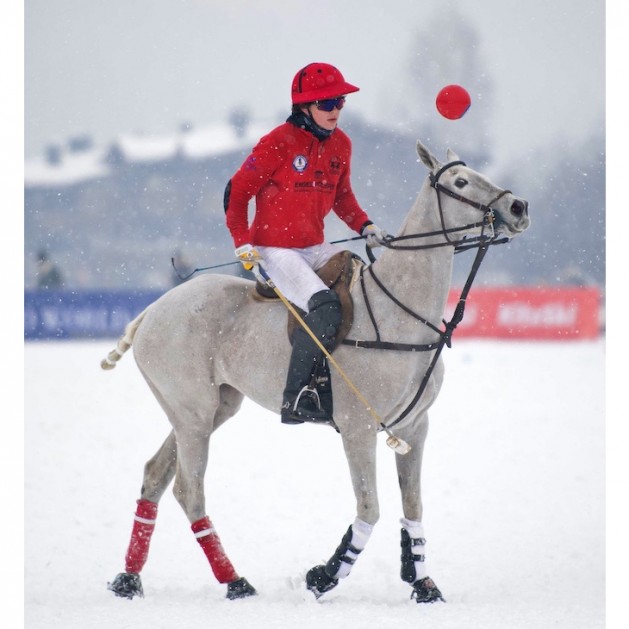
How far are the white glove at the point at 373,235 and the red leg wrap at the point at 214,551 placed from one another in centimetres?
193

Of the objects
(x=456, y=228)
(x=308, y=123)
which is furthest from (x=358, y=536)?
(x=308, y=123)

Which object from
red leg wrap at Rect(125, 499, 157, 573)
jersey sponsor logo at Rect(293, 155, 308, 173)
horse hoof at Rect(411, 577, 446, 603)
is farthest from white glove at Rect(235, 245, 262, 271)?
horse hoof at Rect(411, 577, 446, 603)

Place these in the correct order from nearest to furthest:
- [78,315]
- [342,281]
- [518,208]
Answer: [518,208], [342,281], [78,315]

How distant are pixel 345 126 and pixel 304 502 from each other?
1126 cm

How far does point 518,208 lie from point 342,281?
1.09 meters

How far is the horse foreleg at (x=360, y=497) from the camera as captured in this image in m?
4.72

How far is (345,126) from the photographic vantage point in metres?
17.6

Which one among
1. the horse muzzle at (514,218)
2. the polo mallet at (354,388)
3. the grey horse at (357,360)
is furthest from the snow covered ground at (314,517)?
the horse muzzle at (514,218)

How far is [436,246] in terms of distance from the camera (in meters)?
4.66

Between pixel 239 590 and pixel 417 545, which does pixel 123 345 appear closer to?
pixel 239 590

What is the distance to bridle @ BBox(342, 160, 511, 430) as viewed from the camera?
14.7 ft

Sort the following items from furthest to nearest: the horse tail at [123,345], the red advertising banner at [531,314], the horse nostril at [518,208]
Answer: the red advertising banner at [531,314]
the horse tail at [123,345]
the horse nostril at [518,208]

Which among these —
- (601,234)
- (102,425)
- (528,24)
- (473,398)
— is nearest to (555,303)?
(601,234)

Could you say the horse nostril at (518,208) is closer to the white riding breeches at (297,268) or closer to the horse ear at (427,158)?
the horse ear at (427,158)
